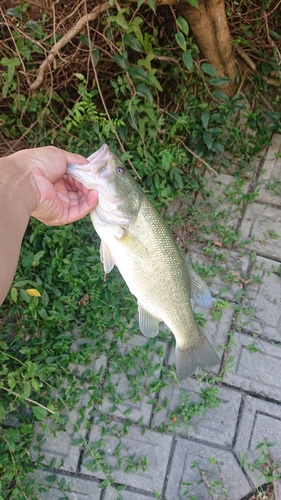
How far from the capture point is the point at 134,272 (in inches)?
82.1

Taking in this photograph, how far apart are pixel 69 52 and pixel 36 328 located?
7.18ft

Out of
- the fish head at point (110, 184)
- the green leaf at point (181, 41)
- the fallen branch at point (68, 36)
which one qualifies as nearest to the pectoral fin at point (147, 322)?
the fish head at point (110, 184)

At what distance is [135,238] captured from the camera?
6.78 ft

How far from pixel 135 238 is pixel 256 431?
1.95m

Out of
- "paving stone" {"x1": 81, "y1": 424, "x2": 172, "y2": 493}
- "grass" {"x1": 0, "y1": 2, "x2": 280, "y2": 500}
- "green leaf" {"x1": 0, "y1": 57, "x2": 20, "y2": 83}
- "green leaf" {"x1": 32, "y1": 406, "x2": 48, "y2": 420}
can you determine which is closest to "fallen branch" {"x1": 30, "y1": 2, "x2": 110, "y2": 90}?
"grass" {"x1": 0, "y1": 2, "x2": 280, "y2": 500}

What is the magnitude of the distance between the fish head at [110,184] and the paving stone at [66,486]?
1969 millimetres

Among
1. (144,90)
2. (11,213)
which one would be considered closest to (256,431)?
(11,213)

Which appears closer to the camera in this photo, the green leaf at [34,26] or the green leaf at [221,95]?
the green leaf at [34,26]

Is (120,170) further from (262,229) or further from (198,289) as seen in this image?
(262,229)

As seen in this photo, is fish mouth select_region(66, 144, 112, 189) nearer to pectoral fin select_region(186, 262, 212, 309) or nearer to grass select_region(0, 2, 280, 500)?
pectoral fin select_region(186, 262, 212, 309)

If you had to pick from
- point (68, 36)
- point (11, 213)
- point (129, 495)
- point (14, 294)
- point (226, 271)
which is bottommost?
point (129, 495)

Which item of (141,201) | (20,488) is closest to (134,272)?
(141,201)

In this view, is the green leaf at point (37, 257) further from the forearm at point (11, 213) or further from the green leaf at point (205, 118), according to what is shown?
the green leaf at point (205, 118)

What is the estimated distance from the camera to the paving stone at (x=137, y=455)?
290 centimetres
